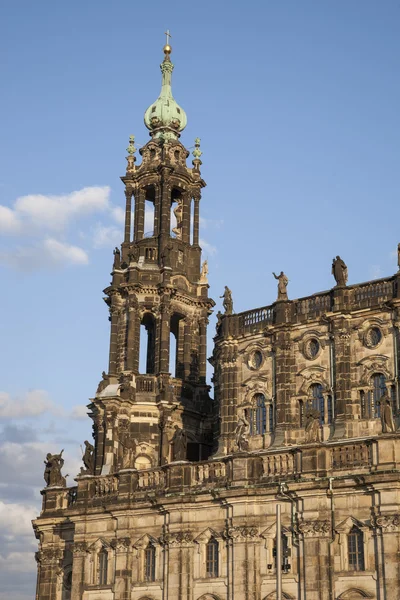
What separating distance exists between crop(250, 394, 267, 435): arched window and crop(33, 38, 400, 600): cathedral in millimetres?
67

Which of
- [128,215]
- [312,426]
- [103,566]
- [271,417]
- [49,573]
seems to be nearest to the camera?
[312,426]

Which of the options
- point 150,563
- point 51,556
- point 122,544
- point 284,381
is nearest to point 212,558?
point 150,563

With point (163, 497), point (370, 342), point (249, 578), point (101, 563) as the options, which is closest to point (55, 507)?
point (101, 563)

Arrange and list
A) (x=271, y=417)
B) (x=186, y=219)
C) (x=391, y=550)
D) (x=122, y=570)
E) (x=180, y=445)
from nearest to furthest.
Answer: (x=391, y=550) → (x=122, y=570) → (x=180, y=445) → (x=271, y=417) → (x=186, y=219)

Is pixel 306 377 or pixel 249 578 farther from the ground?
pixel 306 377

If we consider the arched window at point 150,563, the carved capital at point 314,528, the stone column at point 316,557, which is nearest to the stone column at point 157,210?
the arched window at point 150,563

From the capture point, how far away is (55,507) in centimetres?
6694

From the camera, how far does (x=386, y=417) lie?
168 feet

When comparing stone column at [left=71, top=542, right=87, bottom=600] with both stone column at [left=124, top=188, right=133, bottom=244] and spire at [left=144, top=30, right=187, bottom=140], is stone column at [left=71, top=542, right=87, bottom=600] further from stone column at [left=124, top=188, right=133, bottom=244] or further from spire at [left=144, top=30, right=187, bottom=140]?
spire at [left=144, top=30, right=187, bottom=140]

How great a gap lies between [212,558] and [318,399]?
427 inches

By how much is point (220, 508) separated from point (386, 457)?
10.8 m

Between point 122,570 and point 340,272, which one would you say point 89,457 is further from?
point 340,272

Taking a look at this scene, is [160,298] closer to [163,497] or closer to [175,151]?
[175,151]

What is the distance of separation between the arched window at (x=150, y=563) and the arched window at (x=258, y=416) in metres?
9.08
